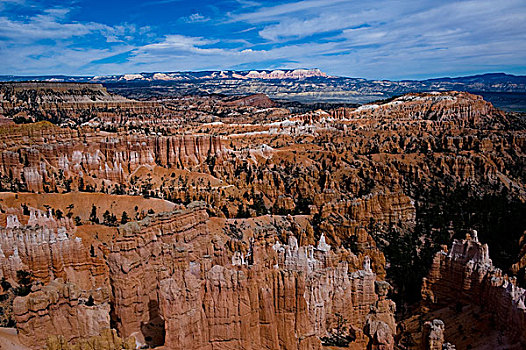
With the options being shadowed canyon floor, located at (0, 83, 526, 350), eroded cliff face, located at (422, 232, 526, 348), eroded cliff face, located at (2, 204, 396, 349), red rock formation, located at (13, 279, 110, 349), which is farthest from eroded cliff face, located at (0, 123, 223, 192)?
eroded cliff face, located at (422, 232, 526, 348)

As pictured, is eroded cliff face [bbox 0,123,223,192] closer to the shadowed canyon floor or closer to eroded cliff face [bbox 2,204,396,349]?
the shadowed canyon floor

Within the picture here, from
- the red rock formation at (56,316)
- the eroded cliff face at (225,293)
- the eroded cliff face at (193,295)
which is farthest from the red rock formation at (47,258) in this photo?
the red rock formation at (56,316)

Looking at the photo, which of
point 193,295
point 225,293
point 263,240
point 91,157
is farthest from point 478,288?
point 91,157

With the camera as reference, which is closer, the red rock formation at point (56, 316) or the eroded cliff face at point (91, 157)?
the red rock formation at point (56, 316)

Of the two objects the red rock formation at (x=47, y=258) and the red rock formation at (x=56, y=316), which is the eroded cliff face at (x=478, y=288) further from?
the red rock formation at (x=47, y=258)

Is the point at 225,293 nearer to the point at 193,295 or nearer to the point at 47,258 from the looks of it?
the point at 193,295
